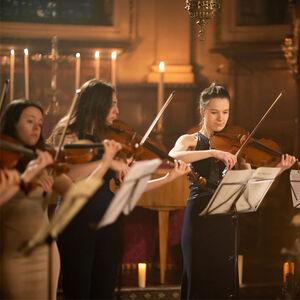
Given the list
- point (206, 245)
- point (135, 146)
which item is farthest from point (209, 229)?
point (135, 146)

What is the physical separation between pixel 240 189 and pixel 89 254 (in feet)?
2.93

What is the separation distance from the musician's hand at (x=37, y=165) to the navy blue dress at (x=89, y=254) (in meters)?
0.37

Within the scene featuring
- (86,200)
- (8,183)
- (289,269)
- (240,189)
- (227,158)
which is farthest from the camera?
(289,269)

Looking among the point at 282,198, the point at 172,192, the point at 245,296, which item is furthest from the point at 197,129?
the point at 282,198

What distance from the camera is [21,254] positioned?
239cm

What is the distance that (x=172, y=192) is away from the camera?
3.90 metres

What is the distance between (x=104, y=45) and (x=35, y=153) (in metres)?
2.78

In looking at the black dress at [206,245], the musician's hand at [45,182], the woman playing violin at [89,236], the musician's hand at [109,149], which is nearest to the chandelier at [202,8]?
the black dress at [206,245]

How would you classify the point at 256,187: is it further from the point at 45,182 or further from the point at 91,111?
the point at 45,182

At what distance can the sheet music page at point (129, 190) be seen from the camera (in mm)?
2174

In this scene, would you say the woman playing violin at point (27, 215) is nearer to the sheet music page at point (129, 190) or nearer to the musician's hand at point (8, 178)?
the musician's hand at point (8, 178)

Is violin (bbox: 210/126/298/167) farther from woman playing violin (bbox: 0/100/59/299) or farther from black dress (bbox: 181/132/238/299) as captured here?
woman playing violin (bbox: 0/100/59/299)

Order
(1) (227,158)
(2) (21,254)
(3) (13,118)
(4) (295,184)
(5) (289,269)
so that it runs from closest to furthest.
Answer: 1. (2) (21,254)
2. (3) (13,118)
3. (1) (227,158)
4. (4) (295,184)
5. (5) (289,269)

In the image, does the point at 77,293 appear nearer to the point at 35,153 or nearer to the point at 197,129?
the point at 35,153
